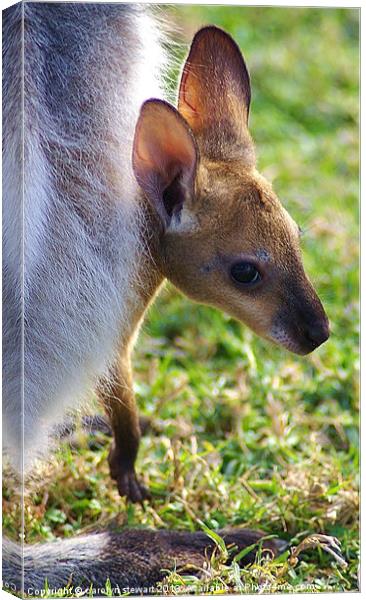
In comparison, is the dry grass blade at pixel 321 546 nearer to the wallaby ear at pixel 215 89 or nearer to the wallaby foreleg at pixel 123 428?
the wallaby foreleg at pixel 123 428

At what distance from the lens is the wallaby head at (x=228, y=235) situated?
3.23 m

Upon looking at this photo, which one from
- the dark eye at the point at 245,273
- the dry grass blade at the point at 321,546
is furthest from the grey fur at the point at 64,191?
→ the dry grass blade at the point at 321,546

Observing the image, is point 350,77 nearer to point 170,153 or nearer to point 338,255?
point 338,255

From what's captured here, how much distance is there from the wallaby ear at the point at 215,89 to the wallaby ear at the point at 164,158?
0.23 meters

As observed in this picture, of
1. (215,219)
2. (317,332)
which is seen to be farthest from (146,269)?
(317,332)

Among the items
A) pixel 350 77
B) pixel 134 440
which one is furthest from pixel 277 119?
pixel 134 440

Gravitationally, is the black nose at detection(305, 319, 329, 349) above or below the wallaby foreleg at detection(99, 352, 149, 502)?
above

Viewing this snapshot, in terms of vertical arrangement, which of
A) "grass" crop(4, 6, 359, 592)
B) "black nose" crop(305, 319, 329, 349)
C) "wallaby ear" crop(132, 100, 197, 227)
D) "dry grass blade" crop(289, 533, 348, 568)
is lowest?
"grass" crop(4, 6, 359, 592)

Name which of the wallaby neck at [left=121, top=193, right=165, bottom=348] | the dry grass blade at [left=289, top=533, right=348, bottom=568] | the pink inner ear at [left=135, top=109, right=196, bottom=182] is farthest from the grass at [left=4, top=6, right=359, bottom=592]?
the pink inner ear at [left=135, top=109, right=196, bottom=182]

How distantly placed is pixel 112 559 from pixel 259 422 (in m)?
1.04

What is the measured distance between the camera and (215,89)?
3471mm

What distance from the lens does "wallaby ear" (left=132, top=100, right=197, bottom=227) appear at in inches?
123

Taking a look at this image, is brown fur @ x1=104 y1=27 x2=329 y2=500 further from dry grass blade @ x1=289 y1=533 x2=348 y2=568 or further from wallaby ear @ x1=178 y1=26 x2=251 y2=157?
dry grass blade @ x1=289 y1=533 x2=348 y2=568

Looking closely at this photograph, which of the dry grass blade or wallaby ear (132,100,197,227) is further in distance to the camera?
the dry grass blade
